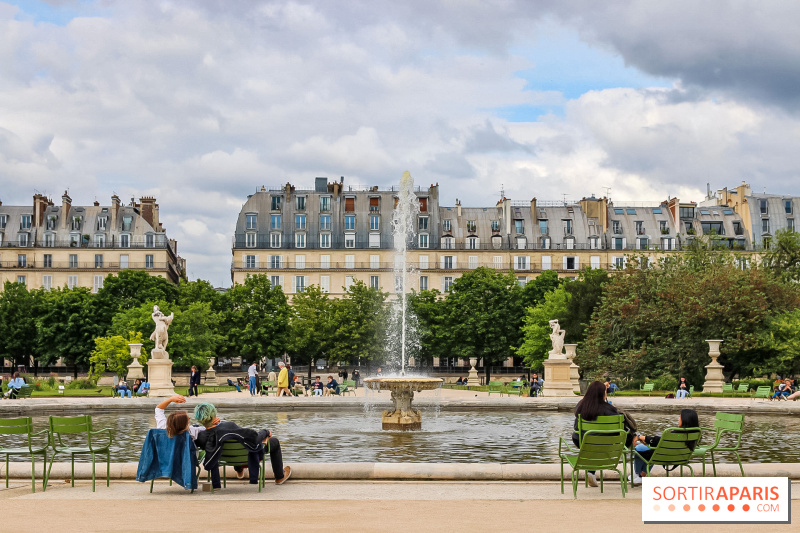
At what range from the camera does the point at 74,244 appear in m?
91.0

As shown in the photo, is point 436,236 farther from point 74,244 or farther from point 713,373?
point 713,373

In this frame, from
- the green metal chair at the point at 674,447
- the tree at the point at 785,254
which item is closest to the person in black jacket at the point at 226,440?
the green metal chair at the point at 674,447

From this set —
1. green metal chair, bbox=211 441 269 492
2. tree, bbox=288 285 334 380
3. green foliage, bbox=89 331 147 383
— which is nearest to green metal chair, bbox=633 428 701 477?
green metal chair, bbox=211 441 269 492

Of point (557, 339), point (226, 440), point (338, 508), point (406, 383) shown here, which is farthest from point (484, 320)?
point (338, 508)

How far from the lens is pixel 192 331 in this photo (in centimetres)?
6066

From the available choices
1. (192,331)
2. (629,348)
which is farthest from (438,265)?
(629,348)

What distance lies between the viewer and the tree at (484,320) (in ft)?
244

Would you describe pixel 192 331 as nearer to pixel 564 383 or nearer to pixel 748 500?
pixel 564 383

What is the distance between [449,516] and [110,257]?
86547 mm

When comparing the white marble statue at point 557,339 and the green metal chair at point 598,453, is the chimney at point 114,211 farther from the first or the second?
the green metal chair at point 598,453

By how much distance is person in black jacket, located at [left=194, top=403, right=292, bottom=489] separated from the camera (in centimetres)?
1150

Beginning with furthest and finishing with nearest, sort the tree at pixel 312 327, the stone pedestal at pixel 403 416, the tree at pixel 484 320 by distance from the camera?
the tree at pixel 312 327 → the tree at pixel 484 320 → the stone pedestal at pixel 403 416

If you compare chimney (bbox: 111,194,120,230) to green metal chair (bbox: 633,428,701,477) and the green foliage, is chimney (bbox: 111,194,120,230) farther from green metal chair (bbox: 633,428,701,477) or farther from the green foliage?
green metal chair (bbox: 633,428,701,477)

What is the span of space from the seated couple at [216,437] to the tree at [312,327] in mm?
62042
